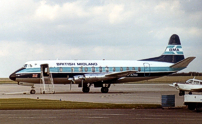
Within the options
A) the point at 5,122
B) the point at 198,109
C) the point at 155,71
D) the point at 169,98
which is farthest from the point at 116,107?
the point at 155,71

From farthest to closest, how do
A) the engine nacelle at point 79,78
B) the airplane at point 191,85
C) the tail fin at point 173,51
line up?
the tail fin at point 173,51
the engine nacelle at point 79,78
the airplane at point 191,85

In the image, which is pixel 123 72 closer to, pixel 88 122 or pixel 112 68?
pixel 112 68

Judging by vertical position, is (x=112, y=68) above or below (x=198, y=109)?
above

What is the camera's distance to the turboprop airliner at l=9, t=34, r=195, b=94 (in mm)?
37688

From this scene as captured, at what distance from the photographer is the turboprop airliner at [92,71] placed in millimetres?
37688

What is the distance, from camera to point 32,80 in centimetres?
3756

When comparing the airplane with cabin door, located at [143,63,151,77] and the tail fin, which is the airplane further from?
the tail fin

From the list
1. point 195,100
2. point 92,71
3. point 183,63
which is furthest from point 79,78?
point 195,100

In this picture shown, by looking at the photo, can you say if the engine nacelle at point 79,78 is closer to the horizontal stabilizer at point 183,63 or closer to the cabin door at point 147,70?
the cabin door at point 147,70

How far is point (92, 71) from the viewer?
39.6m

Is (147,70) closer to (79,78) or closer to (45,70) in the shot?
(79,78)

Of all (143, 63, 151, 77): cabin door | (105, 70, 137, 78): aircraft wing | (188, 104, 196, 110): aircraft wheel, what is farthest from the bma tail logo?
(188, 104, 196, 110): aircraft wheel

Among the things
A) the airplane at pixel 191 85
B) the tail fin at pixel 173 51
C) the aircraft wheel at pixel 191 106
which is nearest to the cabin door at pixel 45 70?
the airplane at pixel 191 85

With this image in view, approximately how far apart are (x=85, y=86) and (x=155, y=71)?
30.3 feet
